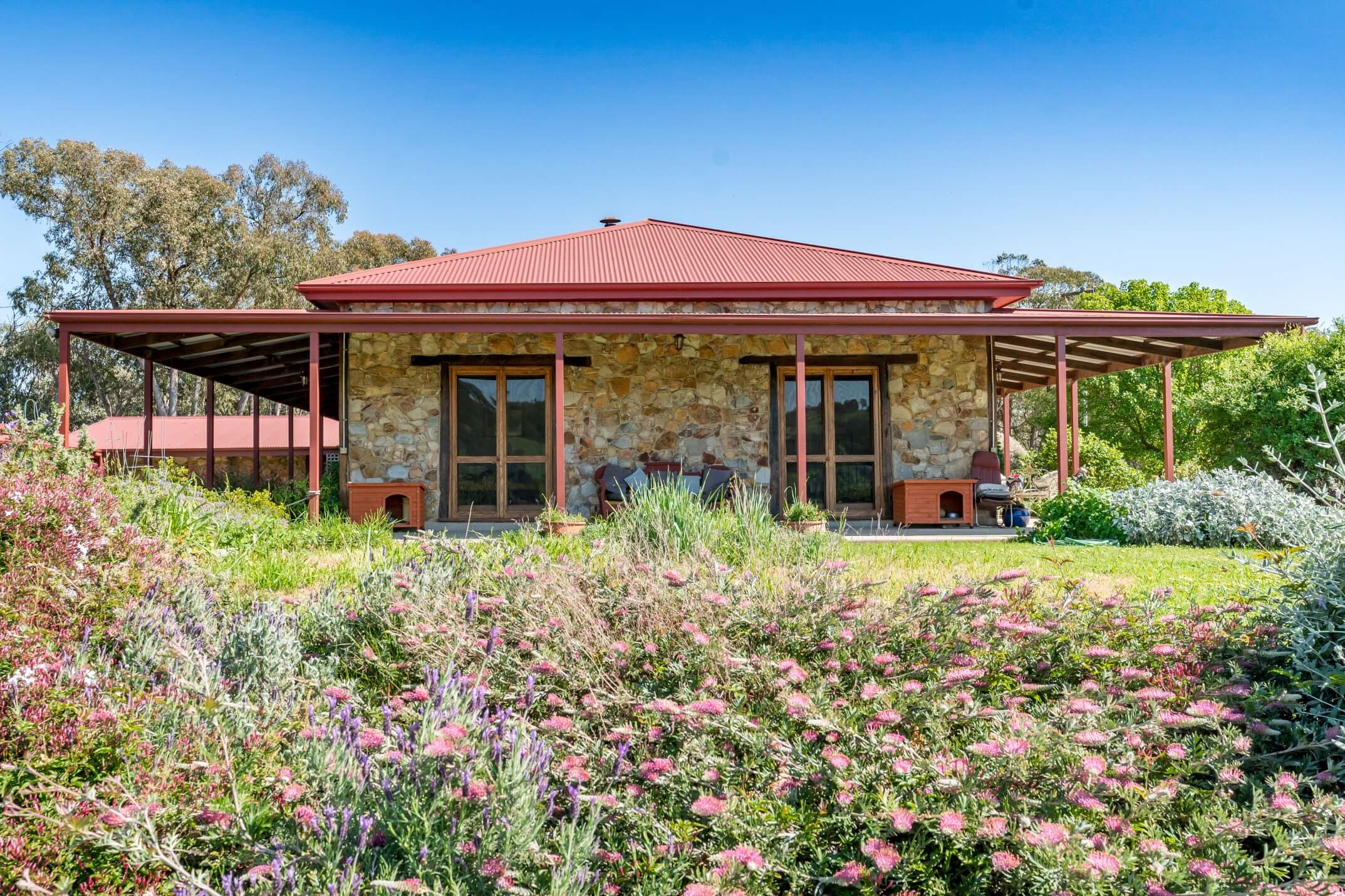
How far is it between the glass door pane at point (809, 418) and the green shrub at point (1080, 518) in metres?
3.15

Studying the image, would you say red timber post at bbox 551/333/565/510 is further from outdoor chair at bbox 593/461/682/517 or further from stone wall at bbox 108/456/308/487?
stone wall at bbox 108/456/308/487

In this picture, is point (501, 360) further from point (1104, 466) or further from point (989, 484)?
point (1104, 466)

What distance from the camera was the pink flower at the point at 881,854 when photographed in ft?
5.59

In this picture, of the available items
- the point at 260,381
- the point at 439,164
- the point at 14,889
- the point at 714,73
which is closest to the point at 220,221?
the point at 439,164

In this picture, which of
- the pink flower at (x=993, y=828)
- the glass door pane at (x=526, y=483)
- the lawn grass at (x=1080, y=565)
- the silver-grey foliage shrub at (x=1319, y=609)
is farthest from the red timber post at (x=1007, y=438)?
the pink flower at (x=993, y=828)

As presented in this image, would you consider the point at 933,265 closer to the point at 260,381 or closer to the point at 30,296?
the point at 260,381

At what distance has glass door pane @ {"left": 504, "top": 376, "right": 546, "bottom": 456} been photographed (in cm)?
1134

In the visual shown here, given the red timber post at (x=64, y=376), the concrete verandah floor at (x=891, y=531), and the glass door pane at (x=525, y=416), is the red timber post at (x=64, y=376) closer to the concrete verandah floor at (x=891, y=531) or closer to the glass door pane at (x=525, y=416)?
the concrete verandah floor at (x=891, y=531)

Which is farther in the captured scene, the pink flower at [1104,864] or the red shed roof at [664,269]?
the red shed roof at [664,269]

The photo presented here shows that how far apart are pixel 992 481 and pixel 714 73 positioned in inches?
351

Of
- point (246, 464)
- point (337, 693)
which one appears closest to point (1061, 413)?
point (337, 693)

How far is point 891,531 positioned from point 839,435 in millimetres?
1767

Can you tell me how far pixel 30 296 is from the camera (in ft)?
86.1

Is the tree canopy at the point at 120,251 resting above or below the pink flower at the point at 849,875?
above
